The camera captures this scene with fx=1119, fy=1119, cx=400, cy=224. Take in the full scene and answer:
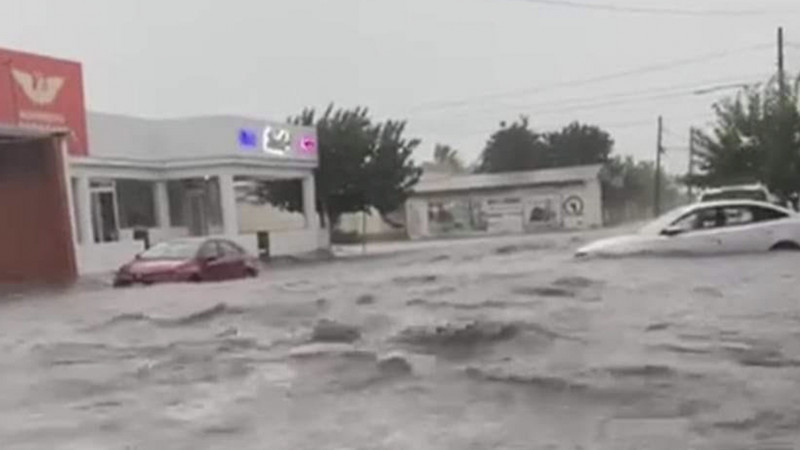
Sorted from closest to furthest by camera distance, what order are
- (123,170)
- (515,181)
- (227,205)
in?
(123,170), (227,205), (515,181)

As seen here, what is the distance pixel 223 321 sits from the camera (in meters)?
12.4

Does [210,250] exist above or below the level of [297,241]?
above

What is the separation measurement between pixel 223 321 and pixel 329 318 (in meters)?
1.20

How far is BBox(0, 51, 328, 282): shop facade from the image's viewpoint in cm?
1858

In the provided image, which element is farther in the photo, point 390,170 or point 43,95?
point 390,170

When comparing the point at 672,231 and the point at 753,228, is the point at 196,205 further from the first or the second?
the point at 753,228

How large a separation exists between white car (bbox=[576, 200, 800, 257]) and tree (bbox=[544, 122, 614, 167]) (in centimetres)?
7424

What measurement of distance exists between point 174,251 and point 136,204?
610 inches

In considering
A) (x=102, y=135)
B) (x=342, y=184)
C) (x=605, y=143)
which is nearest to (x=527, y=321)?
(x=102, y=135)

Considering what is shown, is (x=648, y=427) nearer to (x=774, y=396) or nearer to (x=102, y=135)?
(x=774, y=396)

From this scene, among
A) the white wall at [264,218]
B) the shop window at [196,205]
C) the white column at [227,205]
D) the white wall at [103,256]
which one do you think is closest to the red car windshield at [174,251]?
the white wall at [103,256]

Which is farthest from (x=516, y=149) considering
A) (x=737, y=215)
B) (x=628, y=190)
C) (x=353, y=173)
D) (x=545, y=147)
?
(x=737, y=215)

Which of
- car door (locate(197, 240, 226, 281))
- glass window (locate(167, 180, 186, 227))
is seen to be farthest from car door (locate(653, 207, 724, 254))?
glass window (locate(167, 180, 186, 227))

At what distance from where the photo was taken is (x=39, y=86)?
1014 inches
